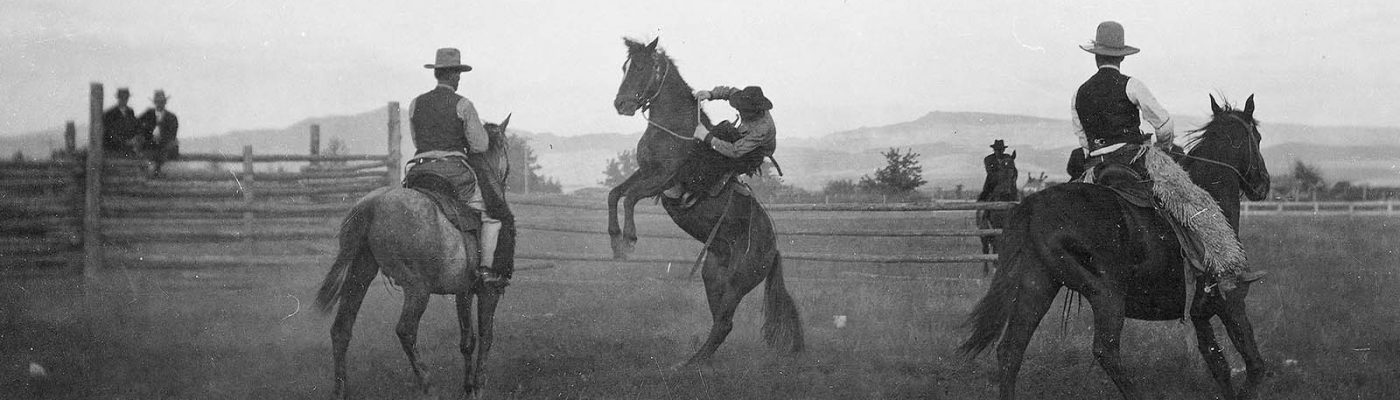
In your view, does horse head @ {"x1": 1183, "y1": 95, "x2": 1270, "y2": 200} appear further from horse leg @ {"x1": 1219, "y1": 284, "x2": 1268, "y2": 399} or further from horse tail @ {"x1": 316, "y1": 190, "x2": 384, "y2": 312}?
horse tail @ {"x1": 316, "y1": 190, "x2": 384, "y2": 312}

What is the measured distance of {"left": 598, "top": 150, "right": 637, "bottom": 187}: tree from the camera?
994 centimetres

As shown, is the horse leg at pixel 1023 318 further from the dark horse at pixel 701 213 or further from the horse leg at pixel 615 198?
the horse leg at pixel 615 198

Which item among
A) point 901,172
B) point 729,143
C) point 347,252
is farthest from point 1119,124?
point 901,172

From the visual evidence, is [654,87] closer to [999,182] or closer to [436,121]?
[436,121]

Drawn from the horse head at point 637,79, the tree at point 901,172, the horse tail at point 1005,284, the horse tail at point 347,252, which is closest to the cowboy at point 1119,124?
the horse tail at point 1005,284

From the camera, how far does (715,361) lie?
7203mm

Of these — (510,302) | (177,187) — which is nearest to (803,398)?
(510,302)

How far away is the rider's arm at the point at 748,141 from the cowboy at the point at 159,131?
5398 mm

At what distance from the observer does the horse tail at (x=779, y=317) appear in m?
7.36

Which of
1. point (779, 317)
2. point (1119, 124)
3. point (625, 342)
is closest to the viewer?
point (1119, 124)

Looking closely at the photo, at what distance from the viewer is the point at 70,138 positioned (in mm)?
10164

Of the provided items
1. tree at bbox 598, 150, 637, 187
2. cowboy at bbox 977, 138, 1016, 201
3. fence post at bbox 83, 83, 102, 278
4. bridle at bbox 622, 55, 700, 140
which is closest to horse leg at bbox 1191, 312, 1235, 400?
bridle at bbox 622, 55, 700, 140

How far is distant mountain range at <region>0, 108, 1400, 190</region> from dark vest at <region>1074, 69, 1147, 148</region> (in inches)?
42.8

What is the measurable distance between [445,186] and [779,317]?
9.14 feet
